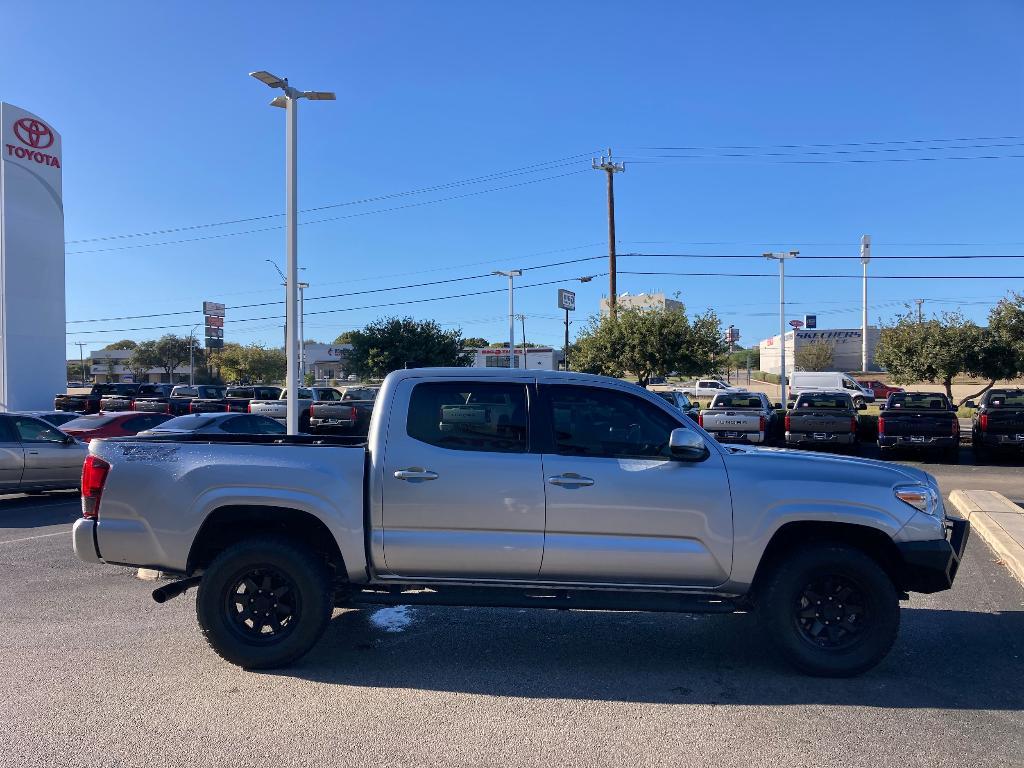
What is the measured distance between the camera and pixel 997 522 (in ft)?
33.4

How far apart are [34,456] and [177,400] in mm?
21115

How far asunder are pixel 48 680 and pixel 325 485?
213 centimetres

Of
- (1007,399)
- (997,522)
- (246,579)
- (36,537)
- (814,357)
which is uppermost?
(814,357)

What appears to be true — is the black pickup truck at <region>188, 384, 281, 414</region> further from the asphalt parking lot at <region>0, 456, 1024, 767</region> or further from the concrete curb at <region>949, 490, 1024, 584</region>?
the concrete curb at <region>949, 490, 1024, 584</region>

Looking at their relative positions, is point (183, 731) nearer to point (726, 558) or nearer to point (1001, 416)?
point (726, 558)

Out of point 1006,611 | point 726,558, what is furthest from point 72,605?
point 1006,611

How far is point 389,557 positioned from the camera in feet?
17.2

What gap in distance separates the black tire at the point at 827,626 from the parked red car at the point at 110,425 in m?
14.3

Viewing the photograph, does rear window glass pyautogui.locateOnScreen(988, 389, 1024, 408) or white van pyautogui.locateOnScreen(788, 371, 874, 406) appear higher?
white van pyautogui.locateOnScreen(788, 371, 874, 406)

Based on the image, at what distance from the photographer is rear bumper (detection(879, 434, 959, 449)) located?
19.3 m

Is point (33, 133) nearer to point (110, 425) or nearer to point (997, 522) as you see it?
point (110, 425)

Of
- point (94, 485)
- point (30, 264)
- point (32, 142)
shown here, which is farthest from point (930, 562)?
point (32, 142)

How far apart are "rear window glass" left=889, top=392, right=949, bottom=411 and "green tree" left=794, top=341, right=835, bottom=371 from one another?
67.2m

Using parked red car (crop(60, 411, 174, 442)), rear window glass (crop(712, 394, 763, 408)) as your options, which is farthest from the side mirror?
rear window glass (crop(712, 394, 763, 408))
